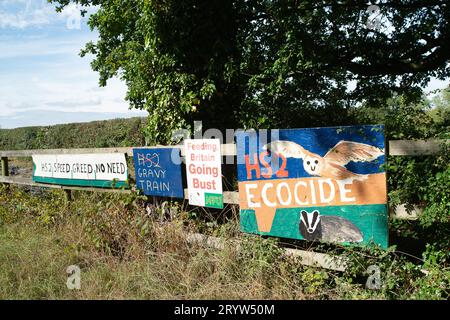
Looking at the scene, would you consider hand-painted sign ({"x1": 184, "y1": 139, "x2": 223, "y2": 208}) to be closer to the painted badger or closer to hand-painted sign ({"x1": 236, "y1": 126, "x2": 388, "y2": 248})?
hand-painted sign ({"x1": 236, "y1": 126, "x2": 388, "y2": 248})

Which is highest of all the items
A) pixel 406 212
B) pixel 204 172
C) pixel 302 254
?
pixel 204 172

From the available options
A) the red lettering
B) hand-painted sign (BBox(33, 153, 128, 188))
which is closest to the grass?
hand-painted sign (BBox(33, 153, 128, 188))

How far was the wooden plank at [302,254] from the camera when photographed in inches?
162

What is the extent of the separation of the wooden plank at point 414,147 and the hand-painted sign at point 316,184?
124 mm

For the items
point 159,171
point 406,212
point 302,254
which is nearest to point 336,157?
point 406,212

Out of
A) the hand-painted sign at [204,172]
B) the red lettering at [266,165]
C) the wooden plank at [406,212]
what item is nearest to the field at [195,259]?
the wooden plank at [406,212]

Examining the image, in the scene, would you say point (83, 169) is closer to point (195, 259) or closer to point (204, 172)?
point (204, 172)

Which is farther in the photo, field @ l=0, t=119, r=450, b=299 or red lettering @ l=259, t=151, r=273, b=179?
red lettering @ l=259, t=151, r=273, b=179

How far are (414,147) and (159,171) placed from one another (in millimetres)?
3491

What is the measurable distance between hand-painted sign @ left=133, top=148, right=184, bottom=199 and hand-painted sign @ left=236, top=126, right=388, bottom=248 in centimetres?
116

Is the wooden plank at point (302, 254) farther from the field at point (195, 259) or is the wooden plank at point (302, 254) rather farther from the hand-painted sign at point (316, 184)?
the hand-painted sign at point (316, 184)

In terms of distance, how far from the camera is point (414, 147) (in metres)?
3.79

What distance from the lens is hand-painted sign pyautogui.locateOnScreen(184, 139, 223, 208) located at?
521cm
